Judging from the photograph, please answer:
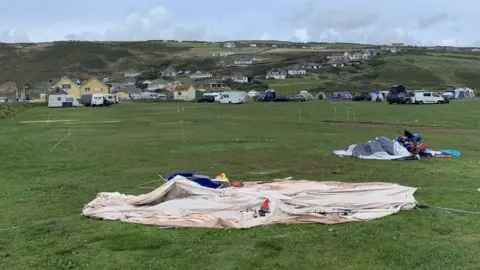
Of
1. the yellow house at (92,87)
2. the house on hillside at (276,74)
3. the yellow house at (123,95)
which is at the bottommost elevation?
the yellow house at (123,95)

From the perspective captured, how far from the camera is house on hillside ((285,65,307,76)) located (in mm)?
164750

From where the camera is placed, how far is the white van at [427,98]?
224 feet

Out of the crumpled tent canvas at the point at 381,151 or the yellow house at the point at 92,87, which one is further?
the yellow house at the point at 92,87

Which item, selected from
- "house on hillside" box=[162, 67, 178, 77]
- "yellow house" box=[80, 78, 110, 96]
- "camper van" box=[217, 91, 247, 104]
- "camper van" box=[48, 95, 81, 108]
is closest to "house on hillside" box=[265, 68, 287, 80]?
"house on hillside" box=[162, 67, 178, 77]

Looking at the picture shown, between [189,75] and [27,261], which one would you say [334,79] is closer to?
[189,75]

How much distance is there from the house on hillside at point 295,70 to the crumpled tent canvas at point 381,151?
14607cm

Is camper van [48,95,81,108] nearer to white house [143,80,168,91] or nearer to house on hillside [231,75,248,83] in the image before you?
white house [143,80,168,91]

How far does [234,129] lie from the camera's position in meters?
33.0

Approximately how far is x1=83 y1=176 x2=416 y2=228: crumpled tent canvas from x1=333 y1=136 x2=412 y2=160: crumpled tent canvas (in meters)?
6.45

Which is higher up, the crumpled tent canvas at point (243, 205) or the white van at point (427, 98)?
the white van at point (427, 98)

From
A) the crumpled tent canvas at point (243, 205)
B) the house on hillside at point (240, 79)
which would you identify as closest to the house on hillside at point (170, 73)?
the house on hillside at point (240, 79)

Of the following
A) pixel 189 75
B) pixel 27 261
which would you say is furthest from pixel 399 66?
pixel 27 261

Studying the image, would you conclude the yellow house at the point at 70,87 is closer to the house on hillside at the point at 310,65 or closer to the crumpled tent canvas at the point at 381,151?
the house on hillside at the point at 310,65

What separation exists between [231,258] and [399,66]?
15860 centimetres
